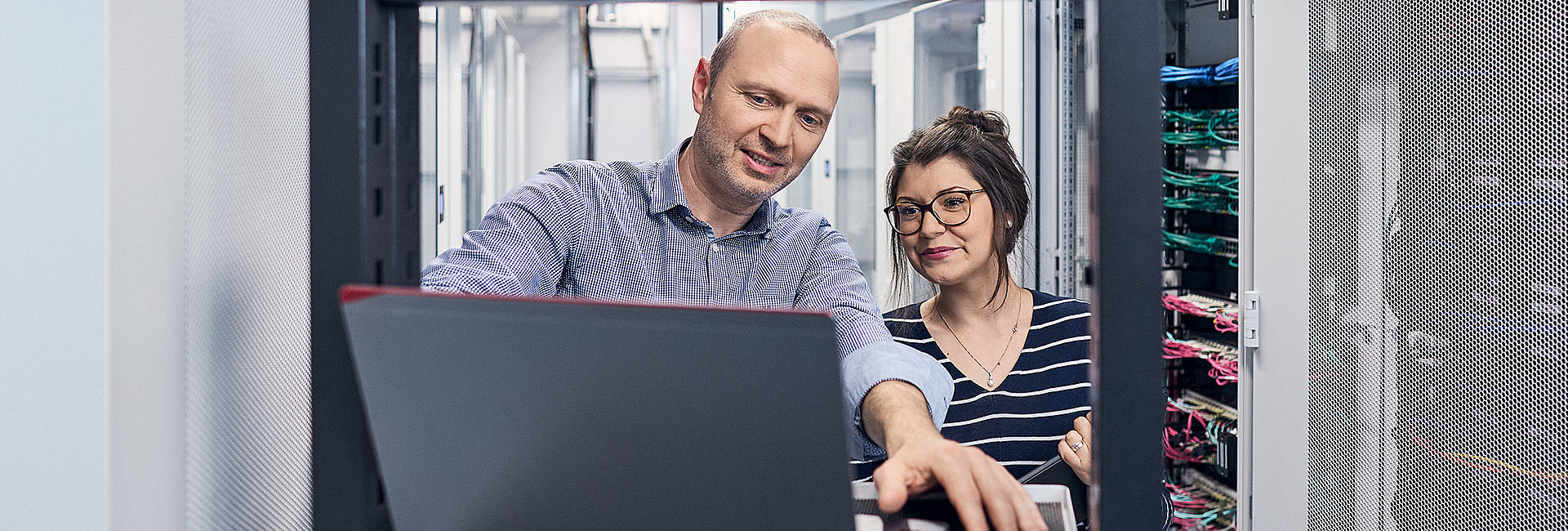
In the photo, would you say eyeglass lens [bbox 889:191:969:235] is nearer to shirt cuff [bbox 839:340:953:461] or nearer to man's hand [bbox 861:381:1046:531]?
shirt cuff [bbox 839:340:953:461]

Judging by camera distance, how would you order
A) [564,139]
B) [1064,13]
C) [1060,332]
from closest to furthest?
1. [1060,332]
2. [1064,13]
3. [564,139]

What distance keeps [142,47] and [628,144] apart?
8.07 ft

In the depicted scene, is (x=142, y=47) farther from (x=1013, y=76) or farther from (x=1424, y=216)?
(x=1013, y=76)

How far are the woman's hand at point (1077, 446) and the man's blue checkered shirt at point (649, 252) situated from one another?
0.51 meters

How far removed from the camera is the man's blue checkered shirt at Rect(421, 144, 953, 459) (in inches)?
31.0

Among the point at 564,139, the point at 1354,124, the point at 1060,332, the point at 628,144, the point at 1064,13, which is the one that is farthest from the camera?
the point at 628,144

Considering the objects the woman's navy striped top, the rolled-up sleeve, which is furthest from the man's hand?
the woman's navy striped top

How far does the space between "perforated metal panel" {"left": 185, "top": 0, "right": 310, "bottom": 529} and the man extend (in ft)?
0.33

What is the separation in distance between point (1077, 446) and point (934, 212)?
1.26ft

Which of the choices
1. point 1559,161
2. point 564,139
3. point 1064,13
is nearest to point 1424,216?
point 1559,161

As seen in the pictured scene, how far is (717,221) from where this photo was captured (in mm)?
917

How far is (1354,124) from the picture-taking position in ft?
2.51

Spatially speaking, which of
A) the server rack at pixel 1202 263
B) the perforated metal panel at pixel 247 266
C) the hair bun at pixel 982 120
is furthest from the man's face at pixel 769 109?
the server rack at pixel 1202 263

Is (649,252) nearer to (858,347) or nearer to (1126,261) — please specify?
(858,347)
